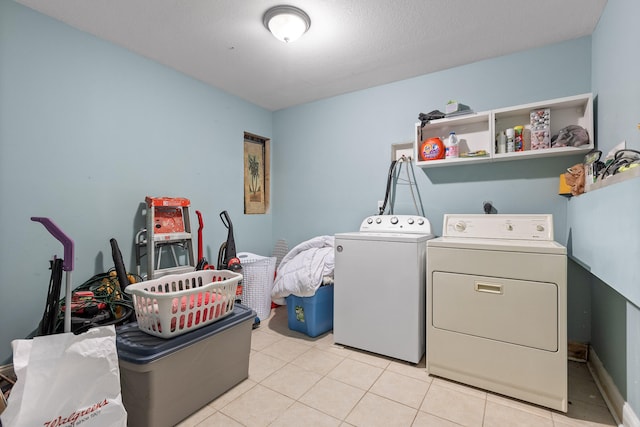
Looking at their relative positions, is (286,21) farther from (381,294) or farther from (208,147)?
(381,294)

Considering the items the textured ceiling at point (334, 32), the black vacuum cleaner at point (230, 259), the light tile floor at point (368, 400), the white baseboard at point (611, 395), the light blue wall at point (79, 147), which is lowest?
the light tile floor at point (368, 400)

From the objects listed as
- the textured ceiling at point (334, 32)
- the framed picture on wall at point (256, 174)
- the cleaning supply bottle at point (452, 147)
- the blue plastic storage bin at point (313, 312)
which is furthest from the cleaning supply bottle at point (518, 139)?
the framed picture on wall at point (256, 174)

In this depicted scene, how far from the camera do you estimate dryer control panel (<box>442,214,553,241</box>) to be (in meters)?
1.96

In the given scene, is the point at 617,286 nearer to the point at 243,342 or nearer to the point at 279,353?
the point at 243,342

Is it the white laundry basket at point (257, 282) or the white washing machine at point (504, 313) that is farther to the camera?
the white laundry basket at point (257, 282)

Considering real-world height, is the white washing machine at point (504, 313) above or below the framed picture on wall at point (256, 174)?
below

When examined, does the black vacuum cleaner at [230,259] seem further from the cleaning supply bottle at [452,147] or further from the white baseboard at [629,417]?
the white baseboard at [629,417]

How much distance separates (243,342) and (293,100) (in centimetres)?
263

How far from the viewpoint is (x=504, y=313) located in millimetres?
1684

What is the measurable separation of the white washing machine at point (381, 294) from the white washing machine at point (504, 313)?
0.14m

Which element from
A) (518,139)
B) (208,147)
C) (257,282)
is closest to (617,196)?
(518,139)

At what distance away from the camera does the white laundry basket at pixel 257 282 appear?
2.77m

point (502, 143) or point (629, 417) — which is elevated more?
point (502, 143)

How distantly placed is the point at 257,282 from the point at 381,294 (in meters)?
1.27
